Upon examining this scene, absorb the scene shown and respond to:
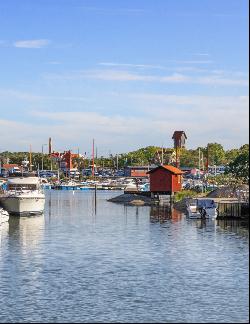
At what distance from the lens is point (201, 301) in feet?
148

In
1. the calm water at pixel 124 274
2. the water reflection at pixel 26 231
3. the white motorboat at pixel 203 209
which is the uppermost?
the white motorboat at pixel 203 209

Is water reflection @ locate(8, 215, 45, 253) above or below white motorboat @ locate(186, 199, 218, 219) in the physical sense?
below

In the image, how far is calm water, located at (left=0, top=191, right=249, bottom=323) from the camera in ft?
140

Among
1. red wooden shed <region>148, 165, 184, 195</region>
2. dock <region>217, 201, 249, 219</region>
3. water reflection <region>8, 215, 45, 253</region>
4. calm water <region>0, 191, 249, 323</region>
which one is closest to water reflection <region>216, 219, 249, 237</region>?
calm water <region>0, 191, 249, 323</region>

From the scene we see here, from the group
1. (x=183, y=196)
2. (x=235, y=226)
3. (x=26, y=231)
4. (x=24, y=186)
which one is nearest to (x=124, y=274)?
(x=26, y=231)

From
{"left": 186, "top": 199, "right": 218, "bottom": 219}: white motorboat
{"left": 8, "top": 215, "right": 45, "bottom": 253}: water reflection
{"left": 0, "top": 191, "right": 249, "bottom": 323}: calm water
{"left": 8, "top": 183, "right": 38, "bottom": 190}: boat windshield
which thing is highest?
{"left": 8, "top": 183, "right": 38, "bottom": 190}: boat windshield

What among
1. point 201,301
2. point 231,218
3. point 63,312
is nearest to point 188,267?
point 201,301

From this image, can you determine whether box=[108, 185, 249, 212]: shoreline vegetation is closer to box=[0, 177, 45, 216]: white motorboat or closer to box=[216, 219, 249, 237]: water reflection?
box=[216, 219, 249, 237]: water reflection

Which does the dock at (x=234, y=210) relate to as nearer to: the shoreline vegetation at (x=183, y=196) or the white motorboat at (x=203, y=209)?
the white motorboat at (x=203, y=209)

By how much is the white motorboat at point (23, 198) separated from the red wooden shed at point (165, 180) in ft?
142

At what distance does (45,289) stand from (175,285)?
9186 millimetres

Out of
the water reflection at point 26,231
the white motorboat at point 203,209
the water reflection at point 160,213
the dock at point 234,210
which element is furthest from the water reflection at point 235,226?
the water reflection at point 26,231

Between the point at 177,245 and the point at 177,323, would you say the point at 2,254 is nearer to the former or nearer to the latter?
the point at 177,245

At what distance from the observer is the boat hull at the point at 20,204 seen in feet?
348
